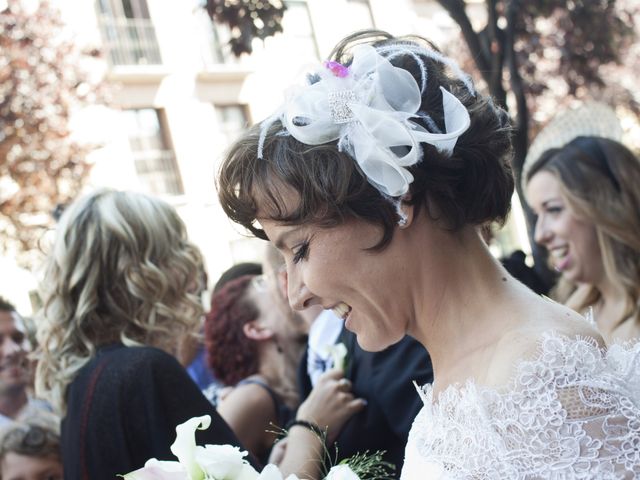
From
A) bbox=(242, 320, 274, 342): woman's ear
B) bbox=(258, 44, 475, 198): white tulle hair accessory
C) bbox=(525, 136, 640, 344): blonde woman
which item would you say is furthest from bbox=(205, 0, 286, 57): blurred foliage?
bbox=(258, 44, 475, 198): white tulle hair accessory

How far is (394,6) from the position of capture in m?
22.5

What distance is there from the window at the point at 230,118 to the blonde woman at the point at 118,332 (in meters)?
16.9

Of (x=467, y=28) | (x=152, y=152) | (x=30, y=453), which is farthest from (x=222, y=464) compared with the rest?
(x=152, y=152)

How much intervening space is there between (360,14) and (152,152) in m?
7.86

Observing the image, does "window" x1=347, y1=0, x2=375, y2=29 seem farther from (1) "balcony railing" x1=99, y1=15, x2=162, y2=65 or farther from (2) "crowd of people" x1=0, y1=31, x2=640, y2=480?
(2) "crowd of people" x1=0, y1=31, x2=640, y2=480

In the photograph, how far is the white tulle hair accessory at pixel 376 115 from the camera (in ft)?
5.40

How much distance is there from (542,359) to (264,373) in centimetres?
232

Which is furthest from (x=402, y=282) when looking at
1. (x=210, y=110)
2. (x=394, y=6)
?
(x=394, y=6)

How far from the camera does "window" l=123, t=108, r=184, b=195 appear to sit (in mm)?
17828

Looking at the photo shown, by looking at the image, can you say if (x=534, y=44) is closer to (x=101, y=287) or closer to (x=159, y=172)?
(x=101, y=287)

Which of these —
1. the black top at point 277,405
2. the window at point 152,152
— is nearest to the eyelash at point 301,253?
the black top at point 277,405

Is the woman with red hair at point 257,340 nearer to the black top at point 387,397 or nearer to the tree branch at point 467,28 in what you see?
the black top at point 387,397

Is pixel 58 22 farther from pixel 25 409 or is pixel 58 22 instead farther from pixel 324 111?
pixel 324 111

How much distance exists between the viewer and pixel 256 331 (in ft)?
12.1
